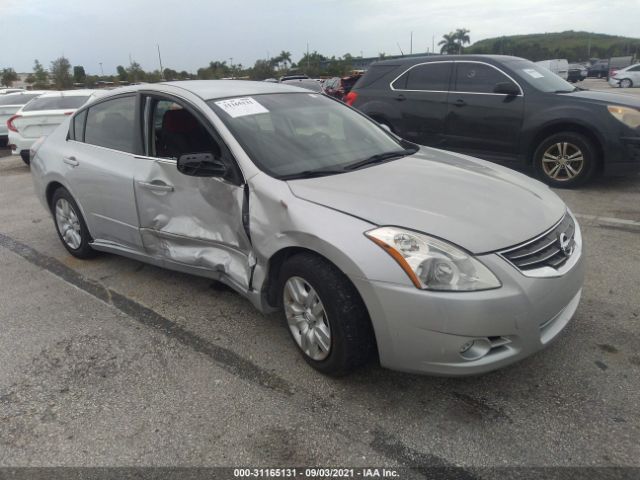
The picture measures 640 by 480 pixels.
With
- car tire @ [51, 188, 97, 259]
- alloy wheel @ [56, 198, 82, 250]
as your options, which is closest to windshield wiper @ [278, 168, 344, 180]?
car tire @ [51, 188, 97, 259]

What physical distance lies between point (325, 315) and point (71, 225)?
3.13 meters

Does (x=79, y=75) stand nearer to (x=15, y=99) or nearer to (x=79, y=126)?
(x=15, y=99)

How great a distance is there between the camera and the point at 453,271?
2303 millimetres

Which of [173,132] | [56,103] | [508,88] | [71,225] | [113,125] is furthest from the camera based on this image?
[56,103]

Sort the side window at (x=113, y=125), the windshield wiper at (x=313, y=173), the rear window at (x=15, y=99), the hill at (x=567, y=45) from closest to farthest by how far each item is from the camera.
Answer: the windshield wiper at (x=313, y=173) < the side window at (x=113, y=125) < the rear window at (x=15, y=99) < the hill at (x=567, y=45)

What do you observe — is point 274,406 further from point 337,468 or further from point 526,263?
point 526,263

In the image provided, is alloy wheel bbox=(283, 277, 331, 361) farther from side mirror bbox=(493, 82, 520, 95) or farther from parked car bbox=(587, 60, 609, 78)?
parked car bbox=(587, 60, 609, 78)

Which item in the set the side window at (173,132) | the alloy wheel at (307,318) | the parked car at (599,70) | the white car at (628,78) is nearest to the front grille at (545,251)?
the alloy wheel at (307,318)

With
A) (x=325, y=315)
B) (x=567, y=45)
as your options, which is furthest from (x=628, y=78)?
(x=567, y=45)

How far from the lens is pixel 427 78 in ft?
24.0

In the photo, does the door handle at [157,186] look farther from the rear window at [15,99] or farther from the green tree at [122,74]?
the green tree at [122,74]

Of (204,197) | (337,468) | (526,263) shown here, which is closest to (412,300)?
(526,263)

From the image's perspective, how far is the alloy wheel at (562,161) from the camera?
624cm

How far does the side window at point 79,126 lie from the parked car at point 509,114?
435cm
